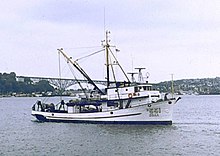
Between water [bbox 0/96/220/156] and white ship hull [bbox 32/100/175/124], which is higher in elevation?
white ship hull [bbox 32/100/175/124]

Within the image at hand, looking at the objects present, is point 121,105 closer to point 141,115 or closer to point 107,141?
point 141,115

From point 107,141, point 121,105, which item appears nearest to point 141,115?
point 121,105

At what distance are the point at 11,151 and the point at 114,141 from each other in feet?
32.2

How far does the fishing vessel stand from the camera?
187 ft

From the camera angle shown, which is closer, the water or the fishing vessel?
the water

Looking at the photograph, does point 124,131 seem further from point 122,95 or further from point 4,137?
point 4,137

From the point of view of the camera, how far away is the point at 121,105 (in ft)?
193

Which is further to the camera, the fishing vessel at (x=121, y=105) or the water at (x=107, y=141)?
the fishing vessel at (x=121, y=105)

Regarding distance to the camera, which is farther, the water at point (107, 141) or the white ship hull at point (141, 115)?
the white ship hull at point (141, 115)

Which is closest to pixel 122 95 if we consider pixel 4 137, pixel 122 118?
pixel 122 118

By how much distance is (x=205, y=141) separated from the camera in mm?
45188

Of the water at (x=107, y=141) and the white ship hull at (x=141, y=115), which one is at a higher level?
the white ship hull at (x=141, y=115)

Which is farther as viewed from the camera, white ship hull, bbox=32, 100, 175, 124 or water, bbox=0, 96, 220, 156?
white ship hull, bbox=32, 100, 175, 124

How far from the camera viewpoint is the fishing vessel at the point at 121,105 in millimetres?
56938
